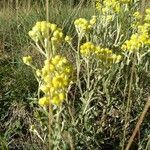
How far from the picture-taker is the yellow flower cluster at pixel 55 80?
1.57 m

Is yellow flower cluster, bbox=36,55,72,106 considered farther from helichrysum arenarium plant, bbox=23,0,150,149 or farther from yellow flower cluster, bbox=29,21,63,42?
yellow flower cluster, bbox=29,21,63,42

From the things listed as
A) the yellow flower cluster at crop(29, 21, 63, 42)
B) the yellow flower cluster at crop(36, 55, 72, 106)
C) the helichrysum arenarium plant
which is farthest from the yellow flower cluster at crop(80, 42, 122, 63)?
the yellow flower cluster at crop(36, 55, 72, 106)

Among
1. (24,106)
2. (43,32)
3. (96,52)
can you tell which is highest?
(43,32)

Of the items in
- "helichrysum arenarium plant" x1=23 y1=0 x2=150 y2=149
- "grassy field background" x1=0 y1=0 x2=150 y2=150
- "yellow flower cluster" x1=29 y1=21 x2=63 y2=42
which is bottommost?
"grassy field background" x1=0 y1=0 x2=150 y2=150

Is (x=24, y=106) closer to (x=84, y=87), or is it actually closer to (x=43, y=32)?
(x=84, y=87)

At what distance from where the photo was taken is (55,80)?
1586 mm

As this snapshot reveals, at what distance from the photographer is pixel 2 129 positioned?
232 cm

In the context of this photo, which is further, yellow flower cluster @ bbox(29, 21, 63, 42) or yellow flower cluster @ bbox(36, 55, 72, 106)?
yellow flower cluster @ bbox(29, 21, 63, 42)

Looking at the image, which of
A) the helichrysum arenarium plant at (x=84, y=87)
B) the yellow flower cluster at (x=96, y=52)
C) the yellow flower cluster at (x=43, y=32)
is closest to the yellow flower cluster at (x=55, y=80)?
the helichrysum arenarium plant at (x=84, y=87)

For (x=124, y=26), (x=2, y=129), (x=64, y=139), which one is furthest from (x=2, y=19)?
(x=64, y=139)

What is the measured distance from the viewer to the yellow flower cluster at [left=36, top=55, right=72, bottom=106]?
5.16ft

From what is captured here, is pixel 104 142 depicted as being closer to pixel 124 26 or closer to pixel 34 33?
pixel 34 33

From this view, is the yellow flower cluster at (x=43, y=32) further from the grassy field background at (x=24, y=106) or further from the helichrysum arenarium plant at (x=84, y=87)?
the grassy field background at (x=24, y=106)

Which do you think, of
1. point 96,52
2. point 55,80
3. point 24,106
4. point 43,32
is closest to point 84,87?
point 24,106
